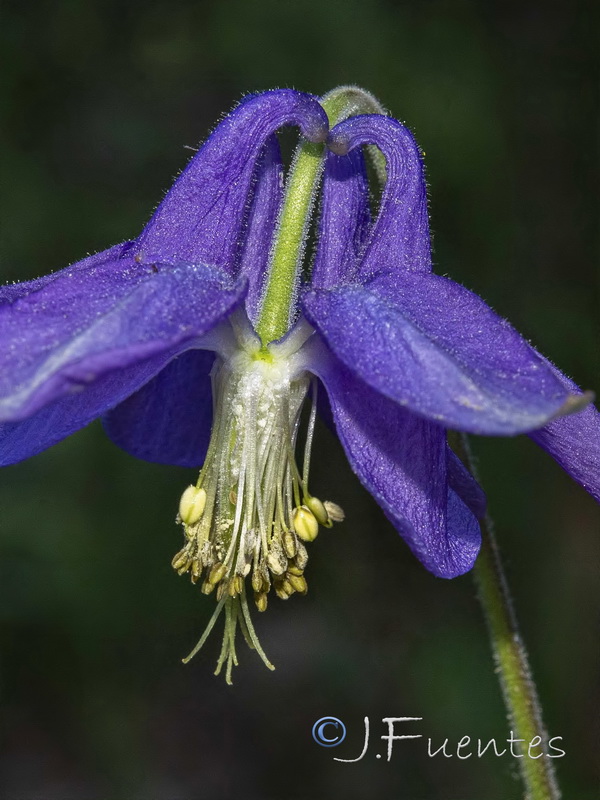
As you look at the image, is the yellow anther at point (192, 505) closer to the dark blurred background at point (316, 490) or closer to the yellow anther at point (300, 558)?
the yellow anther at point (300, 558)

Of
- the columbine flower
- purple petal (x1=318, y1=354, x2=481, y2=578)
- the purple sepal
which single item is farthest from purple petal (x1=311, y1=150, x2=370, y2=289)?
the purple sepal

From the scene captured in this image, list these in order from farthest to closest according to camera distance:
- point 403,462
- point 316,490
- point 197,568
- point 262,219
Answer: point 316,490 → point 262,219 → point 197,568 → point 403,462

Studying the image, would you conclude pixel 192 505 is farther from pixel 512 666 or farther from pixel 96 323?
pixel 512 666

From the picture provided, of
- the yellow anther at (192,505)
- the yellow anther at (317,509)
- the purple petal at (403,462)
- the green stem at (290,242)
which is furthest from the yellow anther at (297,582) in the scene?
the green stem at (290,242)

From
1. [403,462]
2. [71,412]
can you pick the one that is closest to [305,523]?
[403,462]

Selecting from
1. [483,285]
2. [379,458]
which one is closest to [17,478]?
[483,285]

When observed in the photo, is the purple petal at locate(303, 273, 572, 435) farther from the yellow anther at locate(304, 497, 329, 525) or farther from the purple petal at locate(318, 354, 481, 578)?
the yellow anther at locate(304, 497, 329, 525)
